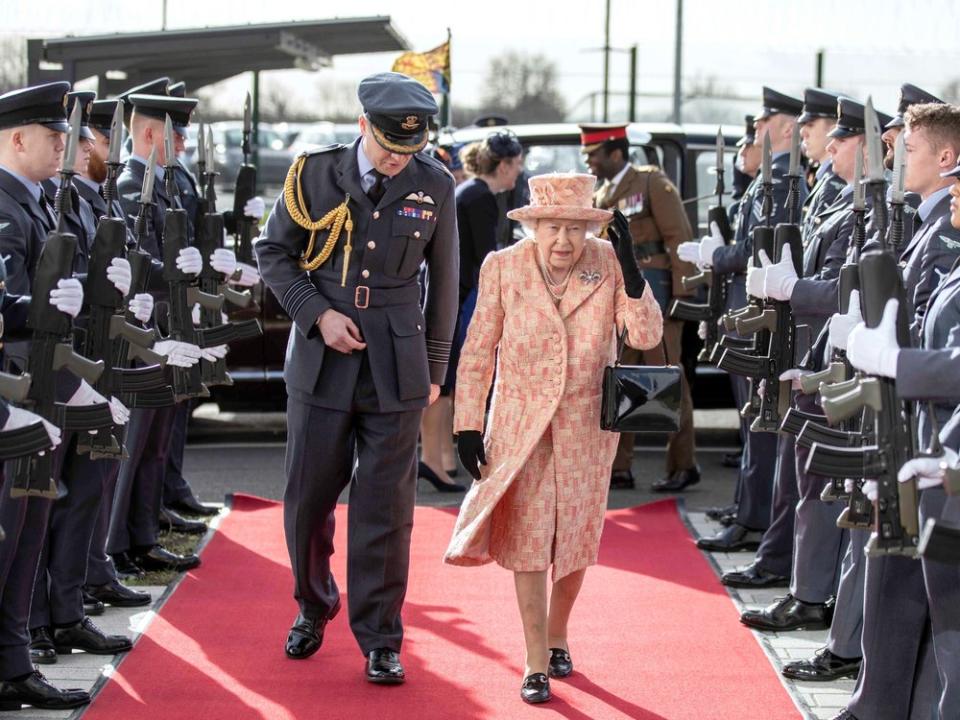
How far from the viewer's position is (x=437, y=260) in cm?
573

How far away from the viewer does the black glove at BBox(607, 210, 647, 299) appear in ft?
17.8

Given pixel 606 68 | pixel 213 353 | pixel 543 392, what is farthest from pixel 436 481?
pixel 606 68

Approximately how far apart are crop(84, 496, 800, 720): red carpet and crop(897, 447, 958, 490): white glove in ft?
4.87

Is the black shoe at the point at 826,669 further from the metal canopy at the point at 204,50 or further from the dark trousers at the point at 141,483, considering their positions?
the metal canopy at the point at 204,50

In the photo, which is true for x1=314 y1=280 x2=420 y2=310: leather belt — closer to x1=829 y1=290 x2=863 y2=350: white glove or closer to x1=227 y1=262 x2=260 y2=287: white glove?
x1=829 y1=290 x2=863 y2=350: white glove

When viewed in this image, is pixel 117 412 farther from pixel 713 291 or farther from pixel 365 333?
pixel 713 291

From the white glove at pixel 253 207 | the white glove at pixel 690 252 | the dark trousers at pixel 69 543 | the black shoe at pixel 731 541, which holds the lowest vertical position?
the black shoe at pixel 731 541

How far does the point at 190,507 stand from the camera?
823 cm

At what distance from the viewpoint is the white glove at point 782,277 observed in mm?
6121

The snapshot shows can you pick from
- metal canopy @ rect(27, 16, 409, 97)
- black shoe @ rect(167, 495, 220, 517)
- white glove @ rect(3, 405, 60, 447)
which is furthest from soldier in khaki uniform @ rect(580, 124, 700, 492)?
white glove @ rect(3, 405, 60, 447)

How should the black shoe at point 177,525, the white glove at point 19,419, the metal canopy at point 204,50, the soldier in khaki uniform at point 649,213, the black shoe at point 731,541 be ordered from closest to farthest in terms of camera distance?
the white glove at point 19,419 → the black shoe at point 731,541 → the black shoe at point 177,525 → the soldier in khaki uniform at point 649,213 → the metal canopy at point 204,50

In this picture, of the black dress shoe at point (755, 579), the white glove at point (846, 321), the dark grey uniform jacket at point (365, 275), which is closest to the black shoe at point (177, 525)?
the dark grey uniform jacket at point (365, 275)

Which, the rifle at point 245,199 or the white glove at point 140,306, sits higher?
the rifle at point 245,199

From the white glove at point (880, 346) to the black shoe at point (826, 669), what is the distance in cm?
185
